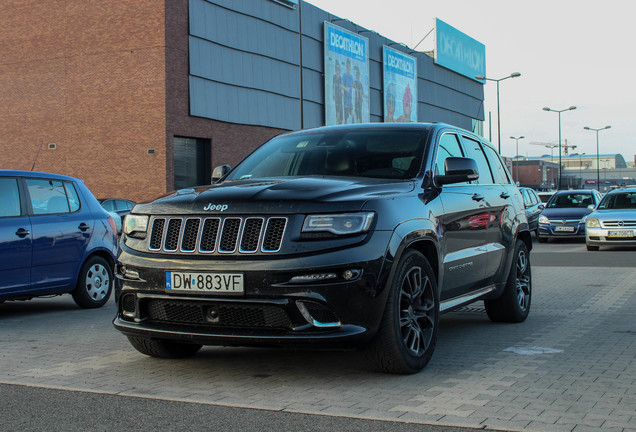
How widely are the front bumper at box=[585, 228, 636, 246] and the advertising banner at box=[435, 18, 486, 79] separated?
4666 centimetres

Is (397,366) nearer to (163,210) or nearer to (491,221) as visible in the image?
(163,210)

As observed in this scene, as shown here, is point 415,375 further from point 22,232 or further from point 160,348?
point 22,232

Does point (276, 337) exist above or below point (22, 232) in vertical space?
below

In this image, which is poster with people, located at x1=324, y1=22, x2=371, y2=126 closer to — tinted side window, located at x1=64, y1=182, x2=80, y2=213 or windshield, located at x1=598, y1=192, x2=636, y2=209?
windshield, located at x1=598, y1=192, x2=636, y2=209

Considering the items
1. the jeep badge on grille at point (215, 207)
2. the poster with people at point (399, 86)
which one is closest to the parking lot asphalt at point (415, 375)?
the jeep badge on grille at point (215, 207)

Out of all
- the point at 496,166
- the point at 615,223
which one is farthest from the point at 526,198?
the point at 496,166

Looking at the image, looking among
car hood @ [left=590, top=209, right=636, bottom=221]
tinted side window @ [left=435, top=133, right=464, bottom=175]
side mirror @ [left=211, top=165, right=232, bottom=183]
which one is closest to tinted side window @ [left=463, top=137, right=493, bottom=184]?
tinted side window @ [left=435, top=133, right=464, bottom=175]

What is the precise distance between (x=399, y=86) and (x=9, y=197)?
5109 centimetres

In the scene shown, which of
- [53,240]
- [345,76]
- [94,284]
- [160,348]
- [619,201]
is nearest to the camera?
[160,348]

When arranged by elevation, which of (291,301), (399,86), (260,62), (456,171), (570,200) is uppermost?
(399,86)

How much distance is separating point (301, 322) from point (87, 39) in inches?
1454

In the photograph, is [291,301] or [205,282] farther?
[205,282]

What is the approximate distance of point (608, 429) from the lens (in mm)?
4066

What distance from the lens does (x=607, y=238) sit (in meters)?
20.0
